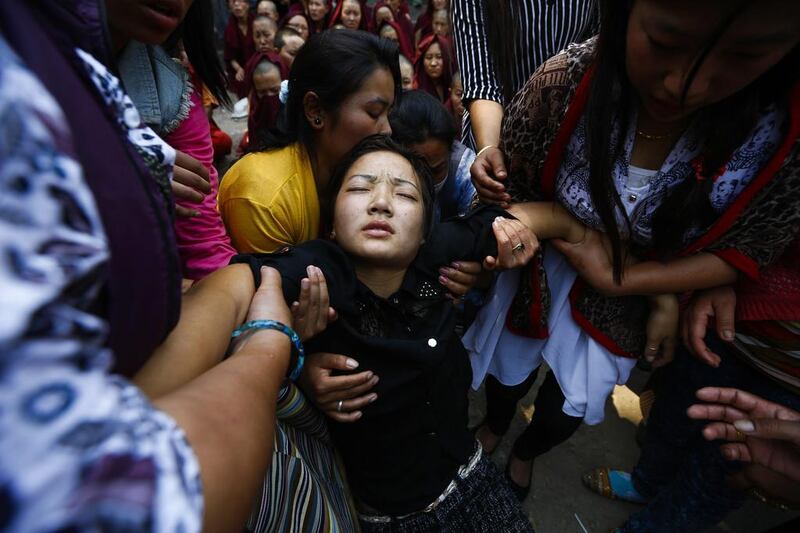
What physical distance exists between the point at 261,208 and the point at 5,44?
4.09 ft

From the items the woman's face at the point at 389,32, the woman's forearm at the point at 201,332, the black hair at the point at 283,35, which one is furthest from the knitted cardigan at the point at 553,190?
the woman's face at the point at 389,32

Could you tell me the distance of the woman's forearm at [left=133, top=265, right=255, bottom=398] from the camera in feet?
2.09

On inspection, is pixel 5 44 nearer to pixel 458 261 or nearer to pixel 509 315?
pixel 458 261

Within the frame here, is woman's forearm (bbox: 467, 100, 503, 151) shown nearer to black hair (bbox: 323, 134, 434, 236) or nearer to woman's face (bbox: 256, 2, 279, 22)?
black hair (bbox: 323, 134, 434, 236)

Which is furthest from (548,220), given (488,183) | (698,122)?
(698,122)

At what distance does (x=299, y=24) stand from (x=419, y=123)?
5217 mm

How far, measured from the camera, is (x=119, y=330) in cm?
48

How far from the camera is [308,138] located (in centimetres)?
186

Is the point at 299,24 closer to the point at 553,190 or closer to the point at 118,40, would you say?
the point at 118,40

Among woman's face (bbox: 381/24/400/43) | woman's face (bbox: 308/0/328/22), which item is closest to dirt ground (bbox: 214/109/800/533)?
woman's face (bbox: 381/24/400/43)

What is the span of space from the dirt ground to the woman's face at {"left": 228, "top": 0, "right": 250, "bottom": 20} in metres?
6.95

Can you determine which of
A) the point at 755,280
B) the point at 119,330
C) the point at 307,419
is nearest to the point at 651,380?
the point at 755,280

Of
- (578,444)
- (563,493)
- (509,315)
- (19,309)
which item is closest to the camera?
(19,309)

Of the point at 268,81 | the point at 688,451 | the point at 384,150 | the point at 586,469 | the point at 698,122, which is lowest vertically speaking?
the point at 586,469
